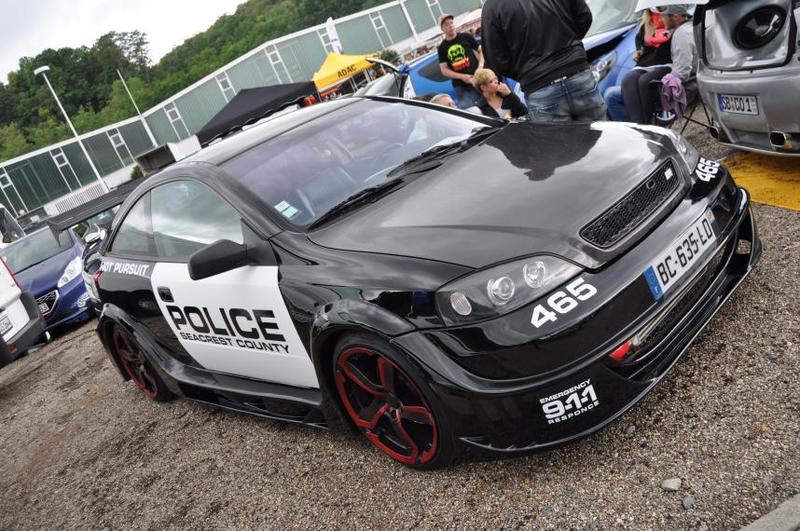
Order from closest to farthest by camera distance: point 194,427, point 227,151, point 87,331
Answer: point 227,151
point 194,427
point 87,331

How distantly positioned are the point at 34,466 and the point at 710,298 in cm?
444

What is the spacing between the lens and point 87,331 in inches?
344

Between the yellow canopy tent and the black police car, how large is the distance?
73.0ft

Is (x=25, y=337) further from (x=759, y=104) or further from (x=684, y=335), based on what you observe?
(x=759, y=104)

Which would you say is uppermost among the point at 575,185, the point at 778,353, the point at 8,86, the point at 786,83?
the point at 8,86

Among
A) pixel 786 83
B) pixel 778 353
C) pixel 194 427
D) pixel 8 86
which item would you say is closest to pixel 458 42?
pixel 786 83

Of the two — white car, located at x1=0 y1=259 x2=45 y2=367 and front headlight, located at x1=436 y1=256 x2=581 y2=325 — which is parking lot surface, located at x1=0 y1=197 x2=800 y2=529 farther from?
white car, located at x1=0 y1=259 x2=45 y2=367

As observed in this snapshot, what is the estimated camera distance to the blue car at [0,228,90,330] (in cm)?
919

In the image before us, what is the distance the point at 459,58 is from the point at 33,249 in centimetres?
A: 717

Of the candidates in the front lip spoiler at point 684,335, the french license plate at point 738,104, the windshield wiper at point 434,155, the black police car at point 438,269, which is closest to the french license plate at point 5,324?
the black police car at point 438,269

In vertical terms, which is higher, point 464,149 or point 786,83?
point 464,149

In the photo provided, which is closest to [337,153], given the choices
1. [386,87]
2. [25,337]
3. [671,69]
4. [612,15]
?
[671,69]

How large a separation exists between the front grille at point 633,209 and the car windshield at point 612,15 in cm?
472

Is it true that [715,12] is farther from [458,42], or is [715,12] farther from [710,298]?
[458,42]
